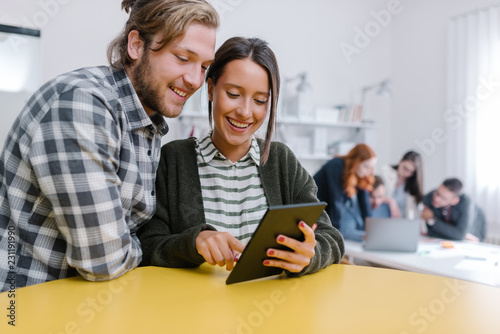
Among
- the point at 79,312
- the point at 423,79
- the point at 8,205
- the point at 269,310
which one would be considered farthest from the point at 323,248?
the point at 423,79

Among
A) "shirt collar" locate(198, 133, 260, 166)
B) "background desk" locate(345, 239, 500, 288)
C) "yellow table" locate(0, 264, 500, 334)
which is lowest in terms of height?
"background desk" locate(345, 239, 500, 288)

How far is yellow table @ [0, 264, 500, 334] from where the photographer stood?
796 millimetres

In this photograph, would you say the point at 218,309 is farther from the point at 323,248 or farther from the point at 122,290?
the point at 323,248

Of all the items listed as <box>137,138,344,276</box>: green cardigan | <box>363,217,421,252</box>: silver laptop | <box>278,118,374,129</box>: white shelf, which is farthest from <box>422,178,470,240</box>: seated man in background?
<box>137,138,344,276</box>: green cardigan

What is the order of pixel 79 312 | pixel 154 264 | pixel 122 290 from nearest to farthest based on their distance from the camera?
pixel 79 312
pixel 122 290
pixel 154 264

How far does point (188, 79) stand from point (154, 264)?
0.52 metres

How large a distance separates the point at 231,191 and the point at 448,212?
3.16 meters

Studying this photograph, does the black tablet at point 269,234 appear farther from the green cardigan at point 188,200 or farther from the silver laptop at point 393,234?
the silver laptop at point 393,234

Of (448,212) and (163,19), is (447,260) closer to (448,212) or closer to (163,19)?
(448,212)

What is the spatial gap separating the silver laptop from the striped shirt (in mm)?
1734

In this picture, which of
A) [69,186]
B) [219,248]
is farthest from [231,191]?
[69,186]

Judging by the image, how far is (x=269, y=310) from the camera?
2.88 feet

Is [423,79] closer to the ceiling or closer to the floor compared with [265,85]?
closer to the ceiling

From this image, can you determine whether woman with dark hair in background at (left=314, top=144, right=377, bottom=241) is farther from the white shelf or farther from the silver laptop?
the white shelf
